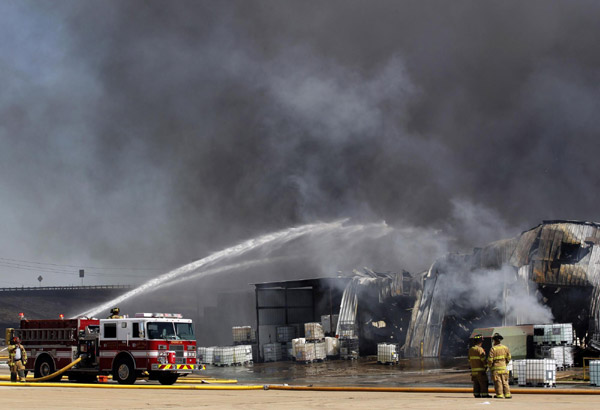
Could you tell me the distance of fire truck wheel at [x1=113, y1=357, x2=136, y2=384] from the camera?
25.1m

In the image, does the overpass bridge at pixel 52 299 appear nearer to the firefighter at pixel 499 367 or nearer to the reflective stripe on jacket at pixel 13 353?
the reflective stripe on jacket at pixel 13 353

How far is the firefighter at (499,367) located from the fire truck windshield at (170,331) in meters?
11.9

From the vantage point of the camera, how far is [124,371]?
25.3 m

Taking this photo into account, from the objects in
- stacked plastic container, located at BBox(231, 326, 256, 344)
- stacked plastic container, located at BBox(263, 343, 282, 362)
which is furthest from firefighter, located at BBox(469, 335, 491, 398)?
stacked plastic container, located at BBox(231, 326, 256, 344)

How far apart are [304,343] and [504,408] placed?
1103 inches

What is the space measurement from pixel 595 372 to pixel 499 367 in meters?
6.53

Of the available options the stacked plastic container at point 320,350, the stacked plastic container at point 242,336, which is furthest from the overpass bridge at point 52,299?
the stacked plastic container at point 320,350

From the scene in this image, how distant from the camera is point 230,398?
19.1m

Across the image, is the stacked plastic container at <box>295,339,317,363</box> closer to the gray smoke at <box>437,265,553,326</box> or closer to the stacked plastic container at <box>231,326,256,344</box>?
the stacked plastic container at <box>231,326,256,344</box>

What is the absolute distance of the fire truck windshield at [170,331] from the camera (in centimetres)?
2519

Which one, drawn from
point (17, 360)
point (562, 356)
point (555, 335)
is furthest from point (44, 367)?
point (555, 335)

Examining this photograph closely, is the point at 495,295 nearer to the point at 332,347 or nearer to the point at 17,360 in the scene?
the point at 332,347

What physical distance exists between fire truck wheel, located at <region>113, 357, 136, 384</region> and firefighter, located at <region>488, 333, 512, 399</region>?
498 inches

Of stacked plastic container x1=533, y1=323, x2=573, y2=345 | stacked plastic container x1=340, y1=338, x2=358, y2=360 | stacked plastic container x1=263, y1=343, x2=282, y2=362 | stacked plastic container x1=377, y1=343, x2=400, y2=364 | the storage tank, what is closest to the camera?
stacked plastic container x1=533, y1=323, x2=573, y2=345
